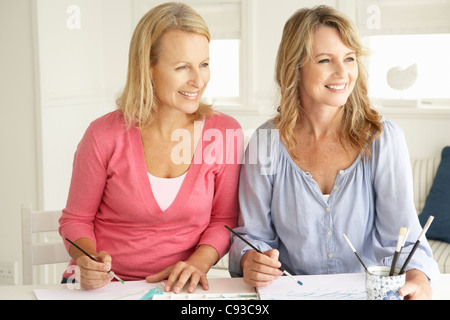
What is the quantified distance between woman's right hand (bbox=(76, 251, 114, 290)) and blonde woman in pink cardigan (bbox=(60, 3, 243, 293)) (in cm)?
17

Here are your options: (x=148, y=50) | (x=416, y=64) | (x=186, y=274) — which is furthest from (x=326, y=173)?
(x=416, y=64)

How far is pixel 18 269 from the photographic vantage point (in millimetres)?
3400

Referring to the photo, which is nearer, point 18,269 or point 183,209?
point 183,209

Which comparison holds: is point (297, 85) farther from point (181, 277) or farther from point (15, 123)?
point (15, 123)

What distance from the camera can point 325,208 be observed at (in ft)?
5.12

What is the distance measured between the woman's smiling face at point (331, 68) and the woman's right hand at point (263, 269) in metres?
0.47

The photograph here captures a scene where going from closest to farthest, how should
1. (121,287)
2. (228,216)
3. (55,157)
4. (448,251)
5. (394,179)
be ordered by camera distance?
(121,287), (394,179), (228,216), (448,251), (55,157)

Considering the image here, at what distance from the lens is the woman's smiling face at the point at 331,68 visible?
156 centimetres

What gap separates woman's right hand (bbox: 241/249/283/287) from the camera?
1.35 m

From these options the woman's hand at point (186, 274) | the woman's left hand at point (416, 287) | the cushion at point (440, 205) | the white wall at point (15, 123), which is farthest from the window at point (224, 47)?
the woman's left hand at point (416, 287)

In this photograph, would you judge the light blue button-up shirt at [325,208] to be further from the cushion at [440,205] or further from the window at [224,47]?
the window at [224,47]
